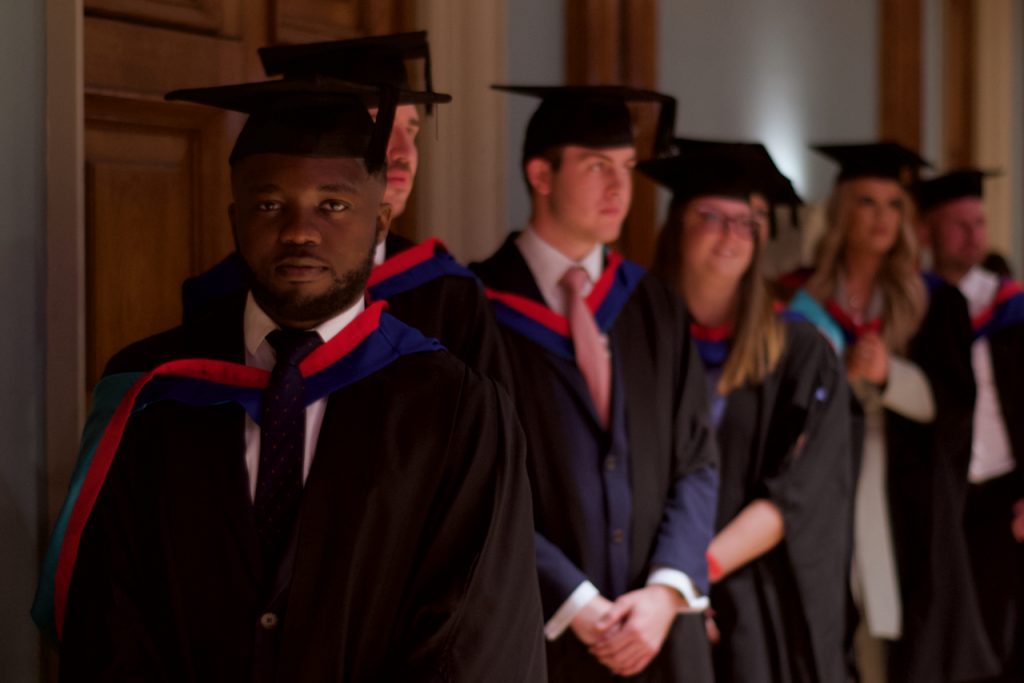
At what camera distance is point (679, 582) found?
289 centimetres

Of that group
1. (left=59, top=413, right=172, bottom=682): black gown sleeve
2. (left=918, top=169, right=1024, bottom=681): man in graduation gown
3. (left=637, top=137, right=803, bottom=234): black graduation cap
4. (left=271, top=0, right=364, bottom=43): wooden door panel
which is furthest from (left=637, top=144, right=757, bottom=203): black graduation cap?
(left=59, top=413, right=172, bottom=682): black gown sleeve

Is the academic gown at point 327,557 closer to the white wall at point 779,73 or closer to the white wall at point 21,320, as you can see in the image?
the white wall at point 21,320

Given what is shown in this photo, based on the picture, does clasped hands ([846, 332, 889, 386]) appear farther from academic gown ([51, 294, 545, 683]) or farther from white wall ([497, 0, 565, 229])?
academic gown ([51, 294, 545, 683])

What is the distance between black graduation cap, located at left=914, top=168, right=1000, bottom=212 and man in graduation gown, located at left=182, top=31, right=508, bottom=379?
2994 mm

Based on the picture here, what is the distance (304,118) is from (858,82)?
441 centimetres

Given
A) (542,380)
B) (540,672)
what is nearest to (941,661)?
(542,380)

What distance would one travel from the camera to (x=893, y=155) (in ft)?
14.1

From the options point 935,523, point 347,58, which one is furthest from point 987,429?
point 347,58

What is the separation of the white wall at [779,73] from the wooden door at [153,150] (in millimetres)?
1949

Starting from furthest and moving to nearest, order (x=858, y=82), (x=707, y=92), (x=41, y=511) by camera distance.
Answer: (x=858, y=82) < (x=707, y=92) < (x=41, y=511)

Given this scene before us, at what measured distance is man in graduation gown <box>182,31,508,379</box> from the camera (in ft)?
8.55

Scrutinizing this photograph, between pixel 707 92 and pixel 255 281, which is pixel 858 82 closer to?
pixel 707 92

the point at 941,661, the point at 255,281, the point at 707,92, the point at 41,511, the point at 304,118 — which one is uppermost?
the point at 707,92

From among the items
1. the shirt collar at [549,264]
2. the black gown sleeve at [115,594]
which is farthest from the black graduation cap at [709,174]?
the black gown sleeve at [115,594]
